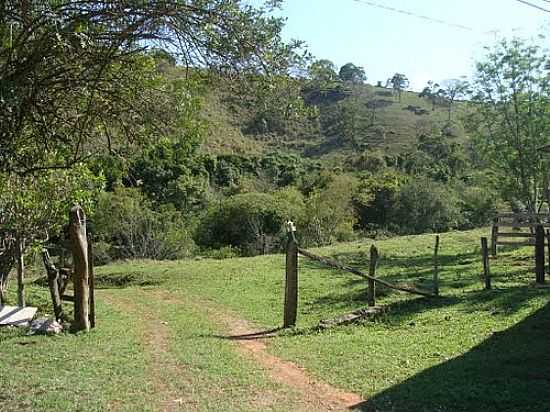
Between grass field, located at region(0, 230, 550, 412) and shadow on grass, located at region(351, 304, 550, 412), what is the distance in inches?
0.9

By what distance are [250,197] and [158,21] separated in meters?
35.8

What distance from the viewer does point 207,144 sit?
52.6ft

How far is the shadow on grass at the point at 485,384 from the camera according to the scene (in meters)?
7.45

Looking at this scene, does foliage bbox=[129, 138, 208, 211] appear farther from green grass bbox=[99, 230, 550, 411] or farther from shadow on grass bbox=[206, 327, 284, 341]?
shadow on grass bbox=[206, 327, 284, 341]

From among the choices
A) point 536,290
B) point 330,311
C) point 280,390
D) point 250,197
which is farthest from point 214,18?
point 250,197

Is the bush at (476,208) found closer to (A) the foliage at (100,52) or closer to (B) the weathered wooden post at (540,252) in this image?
(B) the weathered wooden post at (540,252)

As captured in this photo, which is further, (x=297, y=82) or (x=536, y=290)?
(x=536, y=290)

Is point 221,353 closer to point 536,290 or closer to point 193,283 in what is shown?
point 536,290

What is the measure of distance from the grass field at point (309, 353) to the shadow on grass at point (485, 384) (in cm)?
2

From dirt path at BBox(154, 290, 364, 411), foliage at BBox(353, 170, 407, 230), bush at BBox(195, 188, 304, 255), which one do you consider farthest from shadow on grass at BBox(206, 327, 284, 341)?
foliage at BBox(353, 170, 407, 230)

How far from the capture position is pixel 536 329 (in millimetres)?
11344

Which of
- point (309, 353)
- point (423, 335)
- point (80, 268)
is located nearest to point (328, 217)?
point (80, 268)

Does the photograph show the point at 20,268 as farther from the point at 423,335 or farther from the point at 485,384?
the point at 485,384

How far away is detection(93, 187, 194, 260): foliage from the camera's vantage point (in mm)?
36469
